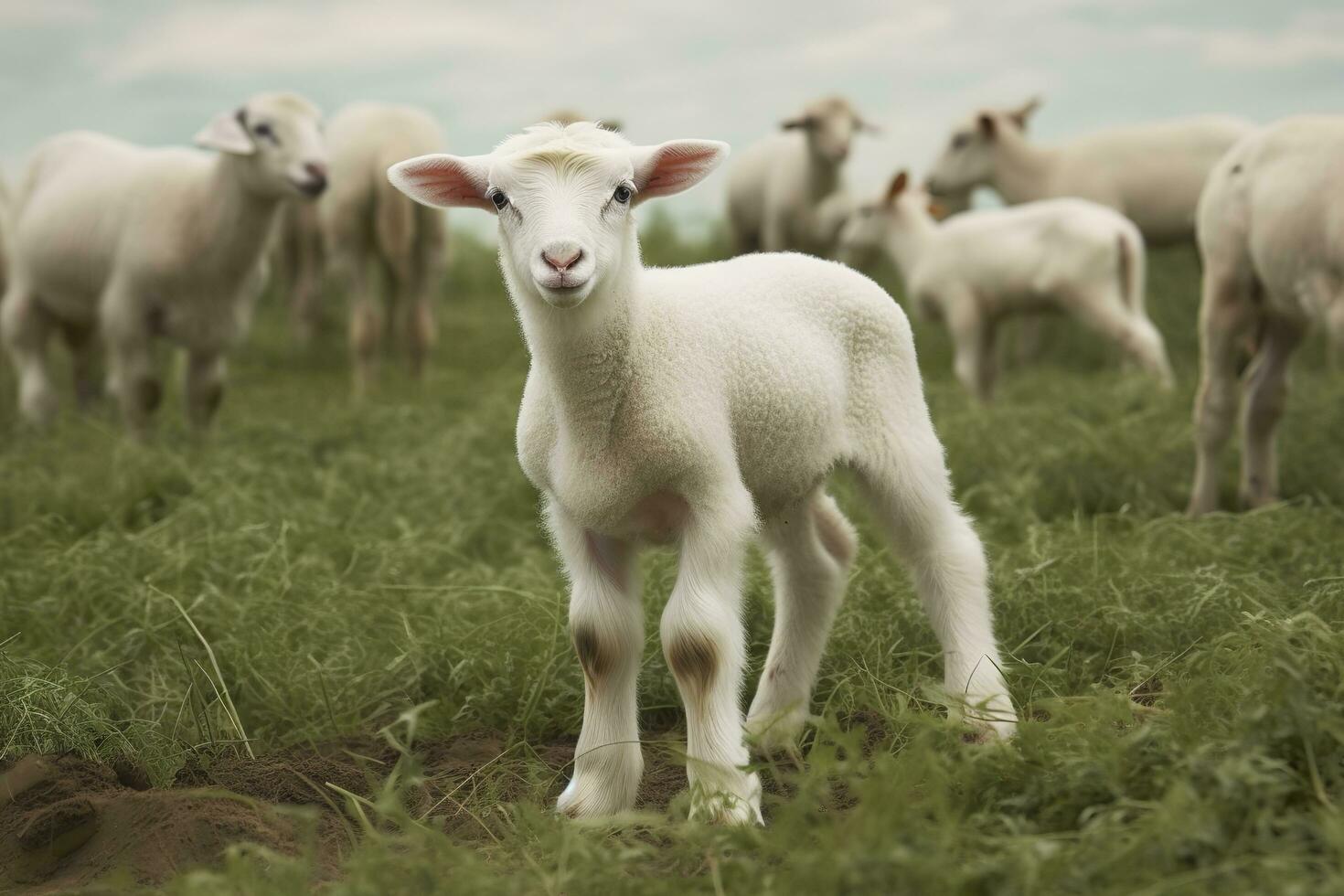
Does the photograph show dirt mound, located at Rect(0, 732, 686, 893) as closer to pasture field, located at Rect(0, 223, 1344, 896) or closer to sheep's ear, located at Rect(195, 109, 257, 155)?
pasture field, located at Rect(0, 223, 1344, 896)

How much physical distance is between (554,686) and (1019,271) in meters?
6.65

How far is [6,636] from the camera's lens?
482cm

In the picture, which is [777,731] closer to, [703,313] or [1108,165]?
[703,313]

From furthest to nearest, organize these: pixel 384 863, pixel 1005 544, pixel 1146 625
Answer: pixel 1005 544 < pixel 1146 625 < pixel 384 863

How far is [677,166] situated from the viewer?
3.45 m

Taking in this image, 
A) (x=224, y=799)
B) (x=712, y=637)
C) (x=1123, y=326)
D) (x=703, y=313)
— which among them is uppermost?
(x=703, y=313)

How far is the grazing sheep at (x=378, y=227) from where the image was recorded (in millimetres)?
10531

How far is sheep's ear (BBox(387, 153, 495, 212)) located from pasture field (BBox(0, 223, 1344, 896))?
51.3 inches

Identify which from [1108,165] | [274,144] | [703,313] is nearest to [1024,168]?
[1108,165]

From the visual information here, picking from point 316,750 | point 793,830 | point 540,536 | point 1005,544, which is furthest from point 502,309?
point 793,830

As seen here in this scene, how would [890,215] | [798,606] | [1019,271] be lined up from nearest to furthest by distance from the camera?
[798,606] → [1019,271] → [890,215]

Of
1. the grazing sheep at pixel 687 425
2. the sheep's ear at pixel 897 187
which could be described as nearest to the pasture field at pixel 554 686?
the grazing sheep at pixel 687 425

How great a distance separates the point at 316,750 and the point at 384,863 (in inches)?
→ 54.1

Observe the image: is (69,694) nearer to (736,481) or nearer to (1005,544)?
(736,481)
